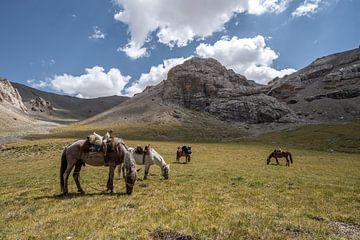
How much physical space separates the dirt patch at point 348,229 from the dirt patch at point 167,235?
5569 millimetres

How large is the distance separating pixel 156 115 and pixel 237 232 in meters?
171

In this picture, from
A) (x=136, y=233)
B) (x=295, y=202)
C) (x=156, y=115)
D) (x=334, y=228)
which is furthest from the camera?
(x=156, y=115)

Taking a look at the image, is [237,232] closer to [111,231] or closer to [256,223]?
[256,223]

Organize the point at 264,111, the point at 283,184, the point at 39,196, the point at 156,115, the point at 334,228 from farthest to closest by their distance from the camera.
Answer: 1. the point at 264,111
2. the point at 156,115
3. the point at 283,184
4. the point at 39,196
5. the point at 334,228

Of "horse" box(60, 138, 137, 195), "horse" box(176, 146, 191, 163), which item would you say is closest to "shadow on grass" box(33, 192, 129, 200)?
"horse" box(60, 138, 137, 195)

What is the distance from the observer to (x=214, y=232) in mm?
9719

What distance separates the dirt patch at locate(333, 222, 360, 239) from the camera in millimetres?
Answer: 9966

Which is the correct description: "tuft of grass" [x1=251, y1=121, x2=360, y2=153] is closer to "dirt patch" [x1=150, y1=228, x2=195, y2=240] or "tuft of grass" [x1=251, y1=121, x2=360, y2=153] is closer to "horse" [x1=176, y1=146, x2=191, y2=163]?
"horse" [x1=176, y1=146, x2=191, y2=163]

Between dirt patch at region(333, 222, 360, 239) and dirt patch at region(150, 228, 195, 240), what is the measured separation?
5569 mm

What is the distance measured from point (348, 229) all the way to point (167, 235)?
688cm

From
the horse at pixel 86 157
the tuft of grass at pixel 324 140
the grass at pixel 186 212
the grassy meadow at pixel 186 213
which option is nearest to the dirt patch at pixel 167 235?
the grassy meadow at pixel 186 213

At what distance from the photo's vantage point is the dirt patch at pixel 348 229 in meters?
9.97

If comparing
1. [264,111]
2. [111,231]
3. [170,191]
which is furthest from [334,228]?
[264,111]

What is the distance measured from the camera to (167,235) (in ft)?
31.1
